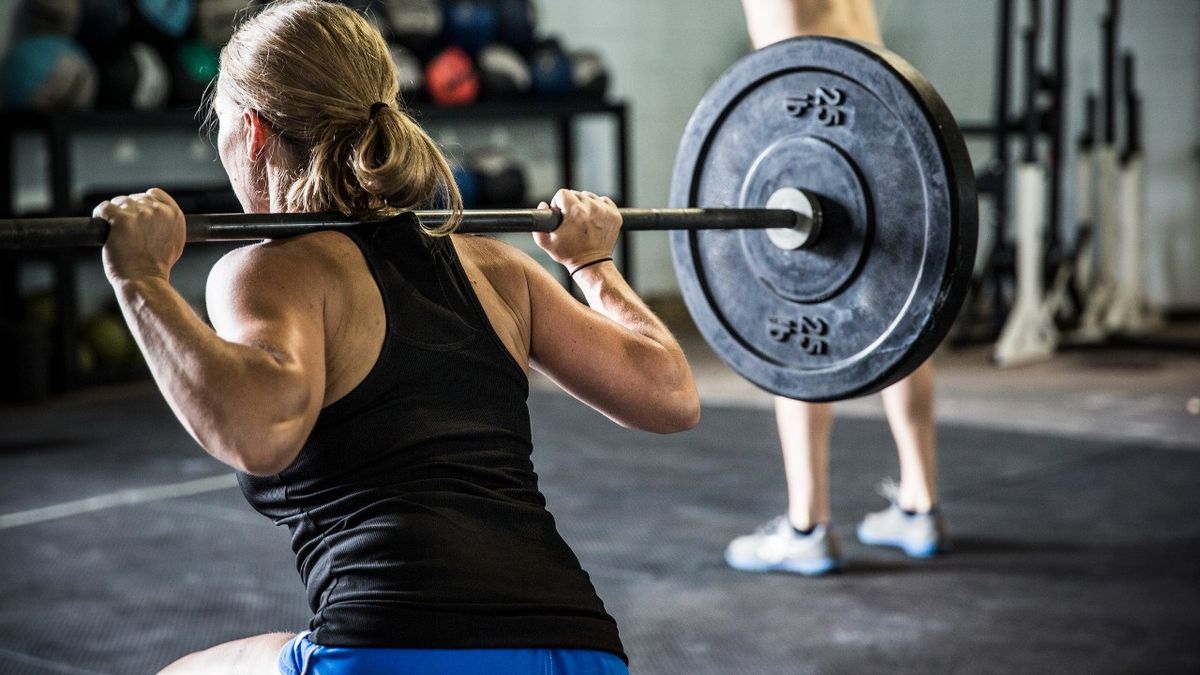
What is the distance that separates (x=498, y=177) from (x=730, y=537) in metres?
3.37

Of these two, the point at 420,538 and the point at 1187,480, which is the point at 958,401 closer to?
the point at 1187,480

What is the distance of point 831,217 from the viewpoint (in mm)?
1743

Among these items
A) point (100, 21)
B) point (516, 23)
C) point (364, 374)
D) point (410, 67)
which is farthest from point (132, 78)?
point (364, 374)

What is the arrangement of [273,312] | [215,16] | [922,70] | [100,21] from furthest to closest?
[922,70]
[215,16]
[100,21]
[273,312]

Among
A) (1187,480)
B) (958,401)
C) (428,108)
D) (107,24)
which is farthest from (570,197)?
(428,108)

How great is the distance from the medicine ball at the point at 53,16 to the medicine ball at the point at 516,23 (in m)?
1.91

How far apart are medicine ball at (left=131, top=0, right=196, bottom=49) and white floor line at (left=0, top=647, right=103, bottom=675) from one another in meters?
3.44

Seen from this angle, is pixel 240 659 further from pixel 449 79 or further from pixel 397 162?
pixel 449 79

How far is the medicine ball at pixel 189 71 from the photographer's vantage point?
5277mm

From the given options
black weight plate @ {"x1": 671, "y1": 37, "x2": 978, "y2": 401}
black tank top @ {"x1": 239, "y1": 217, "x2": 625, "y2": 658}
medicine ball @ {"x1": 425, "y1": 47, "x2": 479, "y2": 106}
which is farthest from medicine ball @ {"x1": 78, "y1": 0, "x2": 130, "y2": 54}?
black tank top @ {"x1": 239, "y1": 217, "x2": 625, "y2": 658}

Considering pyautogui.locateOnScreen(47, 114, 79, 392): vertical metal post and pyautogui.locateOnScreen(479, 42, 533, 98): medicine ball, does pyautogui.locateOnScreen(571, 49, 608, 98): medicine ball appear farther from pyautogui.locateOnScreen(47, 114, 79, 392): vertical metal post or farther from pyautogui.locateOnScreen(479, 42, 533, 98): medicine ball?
pyautogui.locateOnScreen(47, 114, 79, 392): vertical metal post

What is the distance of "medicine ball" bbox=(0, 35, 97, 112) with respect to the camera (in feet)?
16.1

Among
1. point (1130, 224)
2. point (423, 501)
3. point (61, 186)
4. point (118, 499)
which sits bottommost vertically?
point (1130, 224)

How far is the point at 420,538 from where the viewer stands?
1.11m
